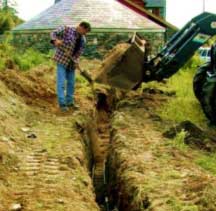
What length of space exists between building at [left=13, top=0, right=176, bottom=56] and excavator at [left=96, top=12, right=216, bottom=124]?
11.5 meters

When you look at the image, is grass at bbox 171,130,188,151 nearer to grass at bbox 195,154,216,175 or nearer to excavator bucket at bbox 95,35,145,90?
grass at bbox 195,154,216,175

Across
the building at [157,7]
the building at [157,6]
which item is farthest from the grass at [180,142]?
the building at [157,6]

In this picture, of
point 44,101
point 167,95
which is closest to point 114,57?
point 44,101

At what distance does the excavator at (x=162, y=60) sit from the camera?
10820 millimetres

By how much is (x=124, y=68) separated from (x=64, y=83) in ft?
3.81

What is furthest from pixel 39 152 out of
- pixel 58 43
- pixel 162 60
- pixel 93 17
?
pixel 93 17

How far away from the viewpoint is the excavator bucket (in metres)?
11.2

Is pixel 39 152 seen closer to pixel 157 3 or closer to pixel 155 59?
pixel 155 59

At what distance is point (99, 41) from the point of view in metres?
23.4

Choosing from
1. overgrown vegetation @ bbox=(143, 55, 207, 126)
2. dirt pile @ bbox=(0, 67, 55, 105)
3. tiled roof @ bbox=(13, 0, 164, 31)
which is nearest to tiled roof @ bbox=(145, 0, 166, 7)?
tiled roof @ bbox=(13, 0, 164, 31)

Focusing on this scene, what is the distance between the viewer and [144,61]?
11.5 m

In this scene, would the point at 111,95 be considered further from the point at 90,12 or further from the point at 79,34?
the point at 90,12

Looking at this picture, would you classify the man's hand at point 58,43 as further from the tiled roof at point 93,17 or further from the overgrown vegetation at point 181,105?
the tiled roof at point 93,17

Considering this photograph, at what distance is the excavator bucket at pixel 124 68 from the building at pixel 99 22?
12000mm
